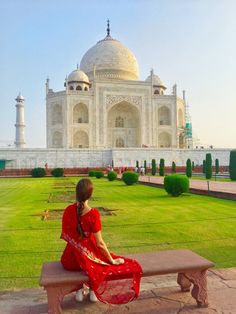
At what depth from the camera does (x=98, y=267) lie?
7.66ft

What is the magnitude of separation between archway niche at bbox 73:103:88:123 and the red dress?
32279 mm

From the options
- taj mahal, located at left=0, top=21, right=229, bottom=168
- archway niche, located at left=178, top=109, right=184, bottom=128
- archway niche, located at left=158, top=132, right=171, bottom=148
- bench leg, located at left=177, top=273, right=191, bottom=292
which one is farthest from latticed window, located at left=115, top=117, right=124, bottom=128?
bench leg, located at left=177, top=273, right=191, bottom=292

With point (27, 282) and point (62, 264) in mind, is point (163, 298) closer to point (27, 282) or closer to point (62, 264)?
point (62, 264)

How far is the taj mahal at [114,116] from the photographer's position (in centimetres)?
3048

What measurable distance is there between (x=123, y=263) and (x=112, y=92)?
32.1 m

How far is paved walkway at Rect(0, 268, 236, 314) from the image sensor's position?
2400 millimetres

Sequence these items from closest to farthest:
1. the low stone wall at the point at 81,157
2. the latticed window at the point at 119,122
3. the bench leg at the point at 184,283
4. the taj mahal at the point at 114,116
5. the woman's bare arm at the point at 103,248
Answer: the woman's bare arm at the point at 103,248, the bench leg at the point at 184,283, the low stone wall at the point at 81,157, the taj mahal at the point at 114,116, the latticed window at the point at 119,122

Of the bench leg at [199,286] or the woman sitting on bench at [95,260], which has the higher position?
the woman sitting on bench at [95,260]

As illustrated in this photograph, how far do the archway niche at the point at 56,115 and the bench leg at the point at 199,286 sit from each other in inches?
1276

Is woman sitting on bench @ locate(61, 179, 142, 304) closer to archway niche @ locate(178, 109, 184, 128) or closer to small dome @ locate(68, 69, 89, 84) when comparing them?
small dome @ locate(68, 69, 89, 84)

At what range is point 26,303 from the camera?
2562mm

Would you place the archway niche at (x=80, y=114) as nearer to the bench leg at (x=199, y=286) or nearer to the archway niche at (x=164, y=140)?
the archway niche at (x=164, y=140)

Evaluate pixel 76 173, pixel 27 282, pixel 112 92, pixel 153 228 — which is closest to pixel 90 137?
pixel 112 92

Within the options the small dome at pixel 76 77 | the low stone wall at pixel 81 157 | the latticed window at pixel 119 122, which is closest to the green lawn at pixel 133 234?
the low stone wall at pixel 81 157
